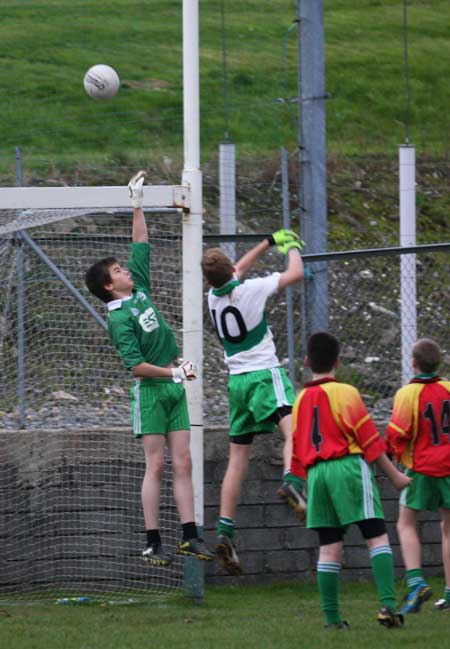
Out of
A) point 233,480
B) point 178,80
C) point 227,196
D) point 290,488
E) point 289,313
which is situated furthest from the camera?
point 178,80

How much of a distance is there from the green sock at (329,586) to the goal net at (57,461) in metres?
2.06

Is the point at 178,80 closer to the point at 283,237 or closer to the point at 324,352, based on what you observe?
the point at 283,237

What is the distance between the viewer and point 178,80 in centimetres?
2217

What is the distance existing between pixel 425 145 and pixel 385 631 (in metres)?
16.9

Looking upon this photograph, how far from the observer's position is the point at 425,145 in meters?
22.1

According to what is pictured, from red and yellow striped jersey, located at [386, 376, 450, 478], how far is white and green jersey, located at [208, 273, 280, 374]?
0.83 meters

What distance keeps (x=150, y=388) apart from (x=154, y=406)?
11 cm

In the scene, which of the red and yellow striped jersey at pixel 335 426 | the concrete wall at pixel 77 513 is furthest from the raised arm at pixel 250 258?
the concrete wall at pixel 77 513

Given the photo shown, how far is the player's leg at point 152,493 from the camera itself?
718 centimetres

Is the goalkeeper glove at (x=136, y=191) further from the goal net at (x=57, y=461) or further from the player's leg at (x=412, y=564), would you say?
the player's leg at (x=412, y=564)

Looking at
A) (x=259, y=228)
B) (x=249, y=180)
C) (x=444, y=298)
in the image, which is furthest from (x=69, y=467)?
(x=249, y=180)

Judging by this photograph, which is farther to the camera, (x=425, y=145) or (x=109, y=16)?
(x=109, y=16)

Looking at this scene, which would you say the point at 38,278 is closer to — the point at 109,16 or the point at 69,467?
the point at 69,467

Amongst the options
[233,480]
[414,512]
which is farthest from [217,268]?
[414,512]
